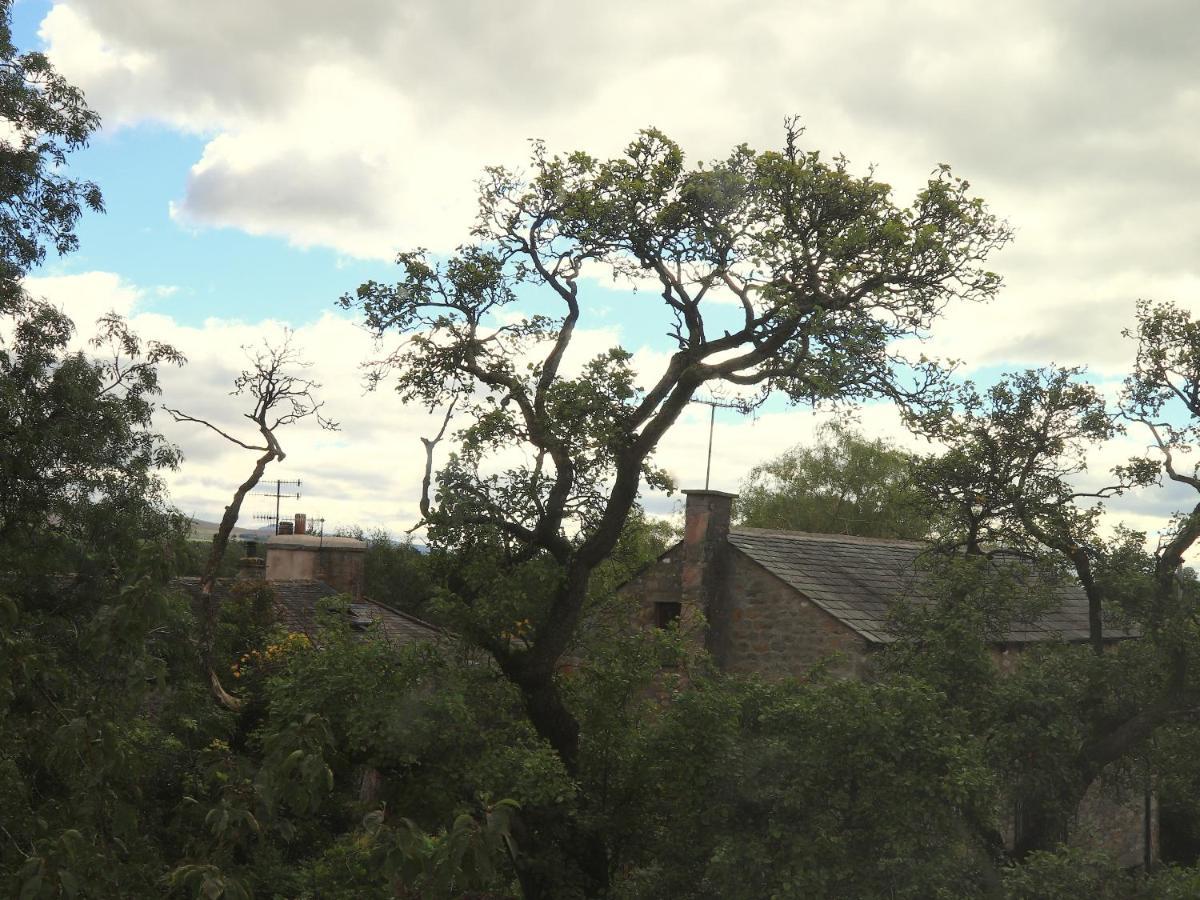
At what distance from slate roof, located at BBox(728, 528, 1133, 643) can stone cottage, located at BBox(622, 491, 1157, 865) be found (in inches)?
1.4

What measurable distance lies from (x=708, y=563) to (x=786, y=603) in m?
1.73

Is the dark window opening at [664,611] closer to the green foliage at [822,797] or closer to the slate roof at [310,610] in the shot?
the slate roof at [310,610]

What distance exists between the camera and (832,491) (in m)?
51.3

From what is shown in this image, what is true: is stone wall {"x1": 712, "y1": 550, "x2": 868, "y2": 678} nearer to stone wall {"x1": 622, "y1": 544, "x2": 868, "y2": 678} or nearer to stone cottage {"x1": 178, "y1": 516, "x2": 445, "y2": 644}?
stone wall {"x1": 622, "y1": 544, "x2": 868, "y2": 678}

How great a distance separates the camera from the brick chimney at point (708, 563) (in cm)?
2044

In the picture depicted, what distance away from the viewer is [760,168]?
13.6m

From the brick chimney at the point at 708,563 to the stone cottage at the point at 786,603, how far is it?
0.06 feet

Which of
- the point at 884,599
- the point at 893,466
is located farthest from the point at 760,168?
the point at 893,466

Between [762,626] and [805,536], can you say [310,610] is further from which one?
[762,626]

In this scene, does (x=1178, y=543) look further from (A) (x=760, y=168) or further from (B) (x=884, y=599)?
(B) (x=884, y=599)

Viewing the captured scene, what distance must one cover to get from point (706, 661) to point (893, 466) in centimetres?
3933

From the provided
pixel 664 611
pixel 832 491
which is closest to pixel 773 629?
pixel 664 611

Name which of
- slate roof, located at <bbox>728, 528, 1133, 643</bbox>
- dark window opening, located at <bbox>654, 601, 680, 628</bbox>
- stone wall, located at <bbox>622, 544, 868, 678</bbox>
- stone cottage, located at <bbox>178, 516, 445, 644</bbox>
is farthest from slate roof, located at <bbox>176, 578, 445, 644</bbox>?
slate roof, located at <bbox>728, 528, 1133, 643</bbox>

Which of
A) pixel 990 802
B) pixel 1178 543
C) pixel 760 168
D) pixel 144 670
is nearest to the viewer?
pixel 144 670
